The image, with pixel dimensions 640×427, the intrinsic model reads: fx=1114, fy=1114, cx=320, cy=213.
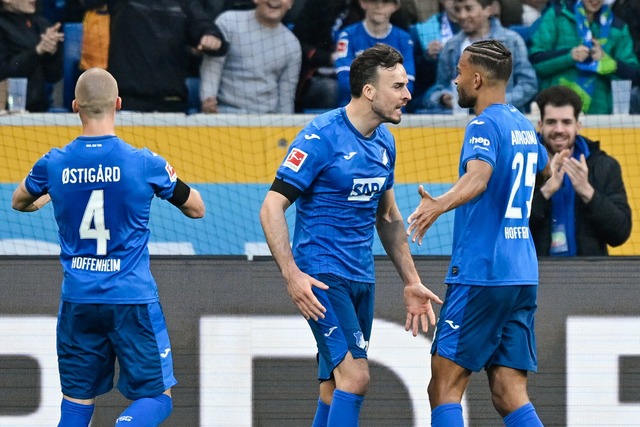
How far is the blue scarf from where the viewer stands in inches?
266

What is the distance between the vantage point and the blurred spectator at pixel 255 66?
810 cm

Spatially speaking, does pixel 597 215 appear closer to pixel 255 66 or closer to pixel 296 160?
pixel 296 160

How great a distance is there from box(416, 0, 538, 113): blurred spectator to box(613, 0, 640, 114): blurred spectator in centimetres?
78

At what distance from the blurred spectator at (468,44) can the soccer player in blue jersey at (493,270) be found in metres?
2.90

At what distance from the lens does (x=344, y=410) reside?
16.3 ft

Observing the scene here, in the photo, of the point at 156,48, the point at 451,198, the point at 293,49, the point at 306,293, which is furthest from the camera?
the point at 293,49

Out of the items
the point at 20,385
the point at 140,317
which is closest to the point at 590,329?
the point at 140,317

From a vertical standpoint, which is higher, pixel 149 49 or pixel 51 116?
pixel 149 49

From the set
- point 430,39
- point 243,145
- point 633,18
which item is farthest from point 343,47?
point 633,18

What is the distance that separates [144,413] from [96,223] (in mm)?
877

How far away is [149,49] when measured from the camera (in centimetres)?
792

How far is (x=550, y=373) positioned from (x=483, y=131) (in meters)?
2.03

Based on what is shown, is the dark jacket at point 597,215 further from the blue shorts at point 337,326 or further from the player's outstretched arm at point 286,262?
the player's outstretched arm at point 286,262

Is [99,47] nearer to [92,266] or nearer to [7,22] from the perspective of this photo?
[7,22]
